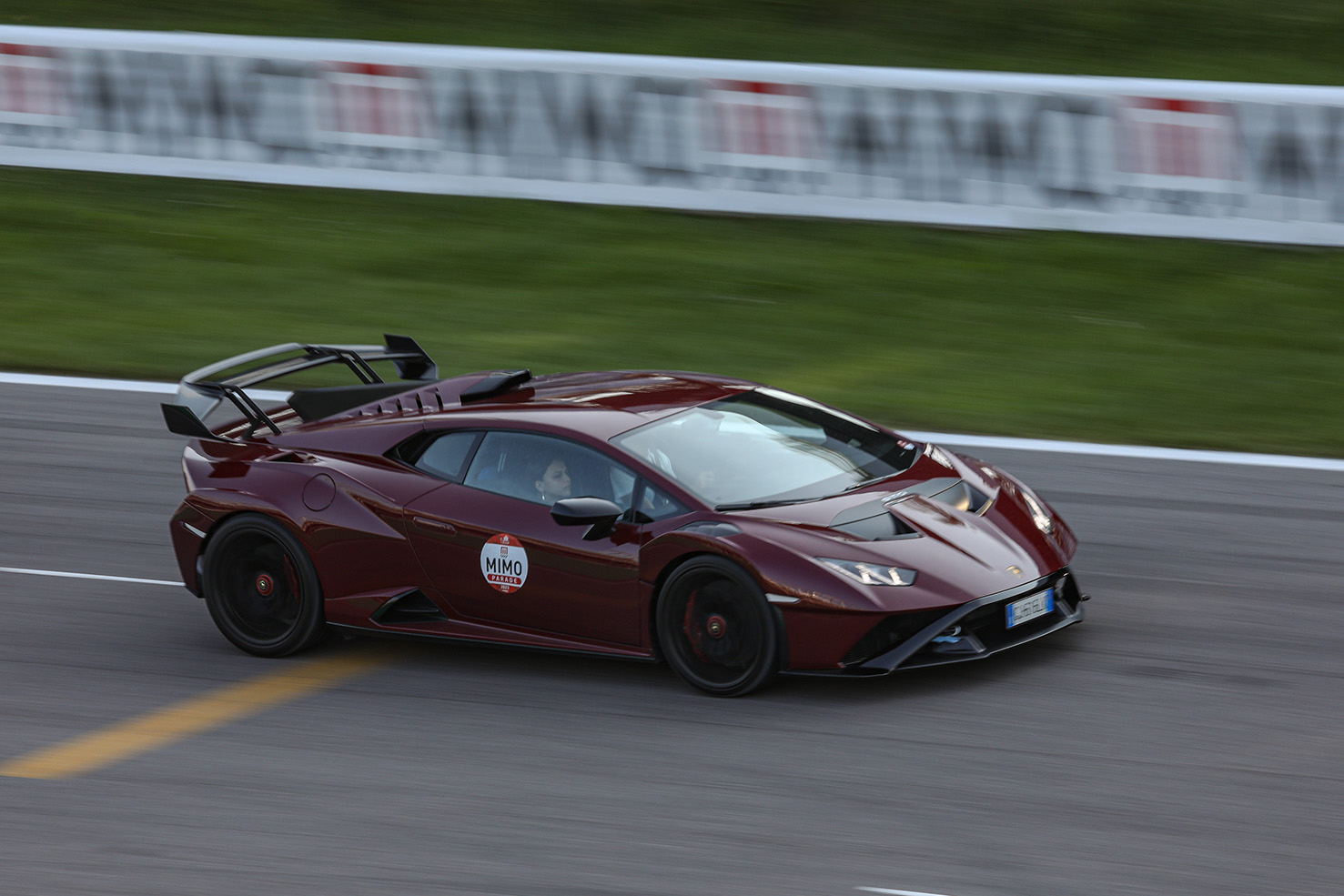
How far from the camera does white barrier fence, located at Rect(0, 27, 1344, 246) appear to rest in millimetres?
14172

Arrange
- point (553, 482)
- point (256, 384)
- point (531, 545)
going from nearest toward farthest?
point (531, 545)
point (553, 482)
point (256, 384)

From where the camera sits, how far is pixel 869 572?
22.9 feet

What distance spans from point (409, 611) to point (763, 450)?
1811 millimetres

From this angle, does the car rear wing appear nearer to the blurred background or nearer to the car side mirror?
the blurred background

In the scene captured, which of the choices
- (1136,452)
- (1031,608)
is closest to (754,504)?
(1031,608)

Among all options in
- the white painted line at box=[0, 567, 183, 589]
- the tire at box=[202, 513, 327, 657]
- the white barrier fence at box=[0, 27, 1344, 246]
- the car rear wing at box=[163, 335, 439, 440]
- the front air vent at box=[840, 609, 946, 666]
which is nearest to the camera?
the front air vent at box=[840, 609, 946, 666]

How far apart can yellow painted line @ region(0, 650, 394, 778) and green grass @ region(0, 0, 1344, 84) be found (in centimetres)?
1222

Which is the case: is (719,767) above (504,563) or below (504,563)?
below

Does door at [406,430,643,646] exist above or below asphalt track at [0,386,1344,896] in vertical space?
above

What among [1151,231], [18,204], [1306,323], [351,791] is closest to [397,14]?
[18,204]

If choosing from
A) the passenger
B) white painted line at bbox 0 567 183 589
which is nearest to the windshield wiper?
the passenger

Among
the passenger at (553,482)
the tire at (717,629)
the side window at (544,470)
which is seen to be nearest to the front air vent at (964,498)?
the tire at (717,629)

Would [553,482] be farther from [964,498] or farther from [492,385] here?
[964,498]

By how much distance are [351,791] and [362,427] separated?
86.2 inches
